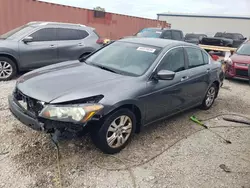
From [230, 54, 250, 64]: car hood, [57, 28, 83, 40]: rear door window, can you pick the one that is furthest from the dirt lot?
[230, 54, 250, 64]: car hood

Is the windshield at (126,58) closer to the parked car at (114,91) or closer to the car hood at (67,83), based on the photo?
the parked car at (114,91)

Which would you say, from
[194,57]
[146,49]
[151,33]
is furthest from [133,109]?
[151,33]

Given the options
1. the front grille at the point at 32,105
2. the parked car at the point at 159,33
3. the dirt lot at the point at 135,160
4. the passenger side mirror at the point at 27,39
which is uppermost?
the parked car at the point at 159,33

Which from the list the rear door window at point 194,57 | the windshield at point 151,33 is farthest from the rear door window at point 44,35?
the windshield at point 151,33

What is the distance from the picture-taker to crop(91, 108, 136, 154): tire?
3.17 m

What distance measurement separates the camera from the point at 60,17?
1330 cm

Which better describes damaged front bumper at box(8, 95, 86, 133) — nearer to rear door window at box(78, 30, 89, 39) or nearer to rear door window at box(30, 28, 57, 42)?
rear door window at box(30, 28, 57, 42)

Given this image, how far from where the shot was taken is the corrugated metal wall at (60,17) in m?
10.9

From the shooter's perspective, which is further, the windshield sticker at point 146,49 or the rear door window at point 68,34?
the rear door window at point 68,34

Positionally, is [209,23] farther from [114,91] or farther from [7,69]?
[114,91]

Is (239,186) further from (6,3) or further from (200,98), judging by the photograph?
(6,3)

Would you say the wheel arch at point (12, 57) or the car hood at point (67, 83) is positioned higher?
the car hood at point (67, 83)

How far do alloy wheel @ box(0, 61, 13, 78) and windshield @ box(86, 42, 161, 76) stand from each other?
127 inches

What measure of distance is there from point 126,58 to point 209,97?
8.08ft
